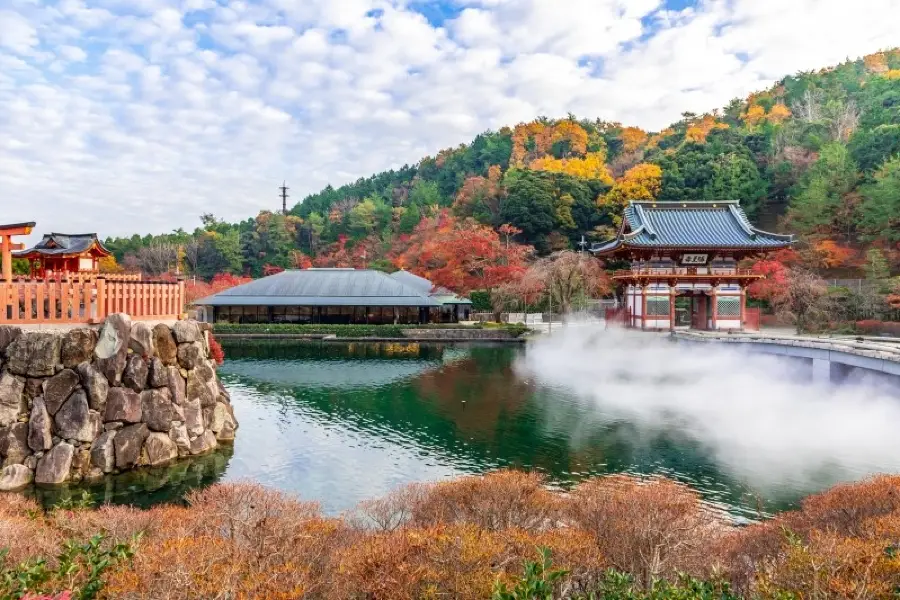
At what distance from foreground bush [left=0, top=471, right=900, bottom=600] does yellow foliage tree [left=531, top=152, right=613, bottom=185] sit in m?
52.0

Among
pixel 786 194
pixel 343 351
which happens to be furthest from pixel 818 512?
pixel 786 194

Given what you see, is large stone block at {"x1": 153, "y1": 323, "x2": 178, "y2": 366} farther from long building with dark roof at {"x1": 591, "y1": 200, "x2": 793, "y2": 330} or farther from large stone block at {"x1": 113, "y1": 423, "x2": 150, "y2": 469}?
long building with dark roof at {"x1": 591, "y1": 200, "x2": 793, "y2": 330}

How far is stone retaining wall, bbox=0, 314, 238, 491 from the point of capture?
9164mm

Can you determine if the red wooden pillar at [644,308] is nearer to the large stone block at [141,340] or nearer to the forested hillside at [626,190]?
the forested hillside at [626,190]

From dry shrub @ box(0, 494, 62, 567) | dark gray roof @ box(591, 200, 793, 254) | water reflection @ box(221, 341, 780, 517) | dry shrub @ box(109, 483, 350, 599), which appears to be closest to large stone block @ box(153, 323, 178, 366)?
water reflection @ box(221, 341, 780, 517)

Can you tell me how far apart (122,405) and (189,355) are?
1739mm

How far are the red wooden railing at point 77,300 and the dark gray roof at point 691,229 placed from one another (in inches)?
784

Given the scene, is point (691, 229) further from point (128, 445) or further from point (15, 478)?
point (15, 478)

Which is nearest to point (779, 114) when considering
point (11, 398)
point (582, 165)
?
point (582, 165)

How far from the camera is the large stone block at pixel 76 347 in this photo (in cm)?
952

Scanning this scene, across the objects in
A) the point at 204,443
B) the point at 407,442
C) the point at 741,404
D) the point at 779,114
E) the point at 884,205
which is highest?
the point at 779,114

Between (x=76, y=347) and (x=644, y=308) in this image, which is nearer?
(x=76, y=347)

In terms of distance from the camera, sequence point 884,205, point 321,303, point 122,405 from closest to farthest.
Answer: point 122,405 → point 884,205 → point 321,303

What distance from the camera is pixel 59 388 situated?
938 centimetres
